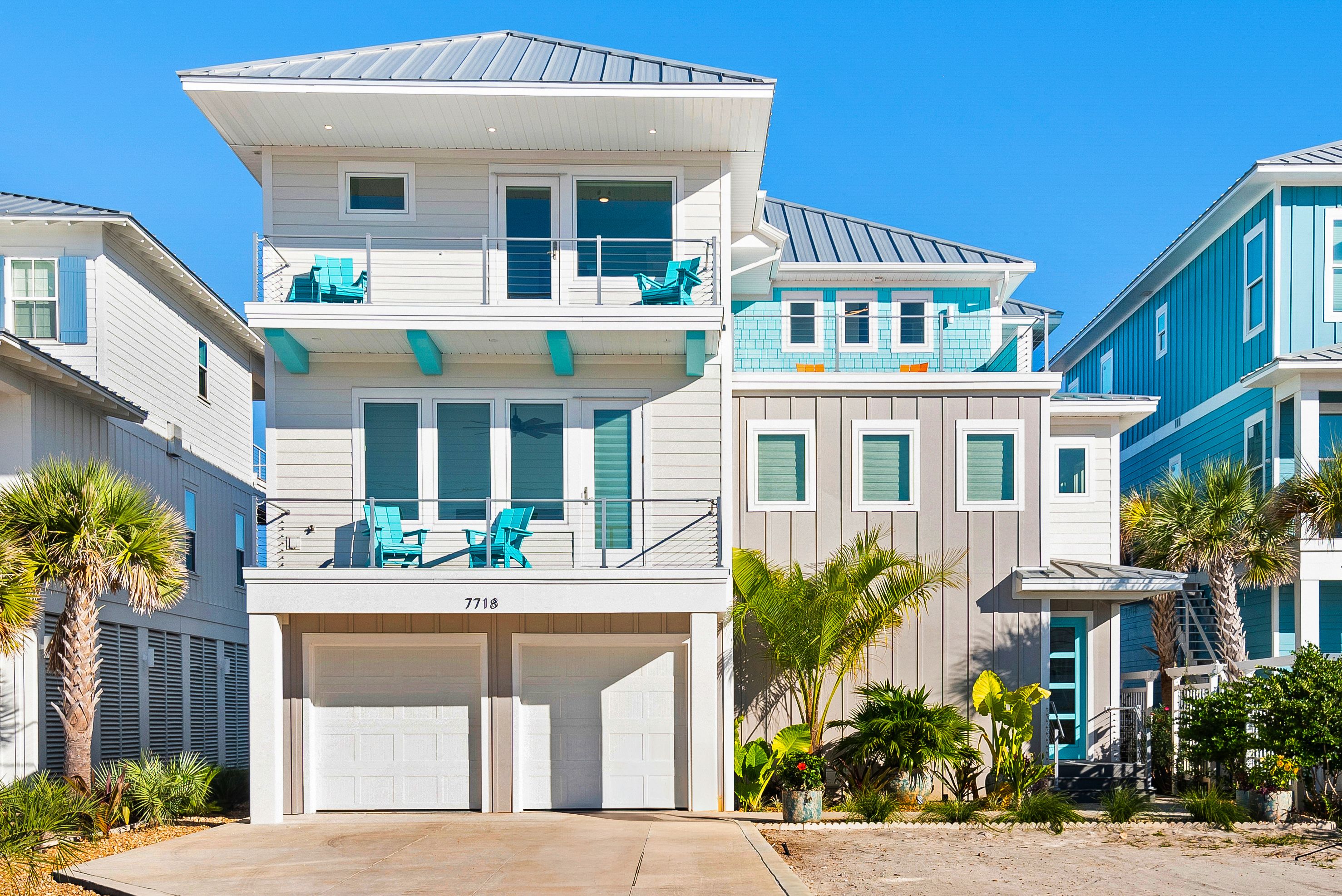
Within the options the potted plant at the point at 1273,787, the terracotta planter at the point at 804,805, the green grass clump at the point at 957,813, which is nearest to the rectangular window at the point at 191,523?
the terracotta planter at the point at 804,805

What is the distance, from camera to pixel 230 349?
24719mm

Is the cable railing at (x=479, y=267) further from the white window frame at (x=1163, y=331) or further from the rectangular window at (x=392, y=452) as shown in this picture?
the white window frame at (x=1163, y=331)

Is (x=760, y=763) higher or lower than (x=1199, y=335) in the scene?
lower

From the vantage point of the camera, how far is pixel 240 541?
24.3 metres

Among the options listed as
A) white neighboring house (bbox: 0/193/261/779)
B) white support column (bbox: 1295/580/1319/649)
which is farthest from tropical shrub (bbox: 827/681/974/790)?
white neighboring house (bbox: 0/193/261/779)

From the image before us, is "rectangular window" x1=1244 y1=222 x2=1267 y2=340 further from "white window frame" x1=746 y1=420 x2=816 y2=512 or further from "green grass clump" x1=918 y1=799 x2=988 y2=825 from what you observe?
"green grass clump" x1=918 y1=799 x2=988 y2=825

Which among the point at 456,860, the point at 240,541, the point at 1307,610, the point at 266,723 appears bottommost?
the point at 456,860

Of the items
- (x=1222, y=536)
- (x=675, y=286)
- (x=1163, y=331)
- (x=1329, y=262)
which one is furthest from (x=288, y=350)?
(x=1163, y=331)

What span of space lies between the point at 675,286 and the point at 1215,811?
27.9ft

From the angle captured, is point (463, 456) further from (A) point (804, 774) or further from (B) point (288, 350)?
(A) point (804, 774)

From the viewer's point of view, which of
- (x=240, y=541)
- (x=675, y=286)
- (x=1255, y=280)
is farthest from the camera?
(x=240, y=541)

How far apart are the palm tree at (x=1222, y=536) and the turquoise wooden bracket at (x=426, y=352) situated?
32.8ft

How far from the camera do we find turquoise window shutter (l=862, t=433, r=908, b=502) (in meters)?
16.9

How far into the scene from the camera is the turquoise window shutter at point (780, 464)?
16938 millimetres
